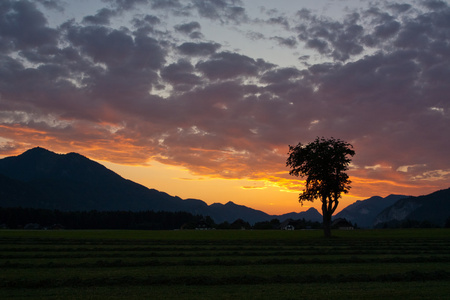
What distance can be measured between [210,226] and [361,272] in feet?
574

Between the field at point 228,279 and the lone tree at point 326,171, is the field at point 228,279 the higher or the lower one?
the lower one

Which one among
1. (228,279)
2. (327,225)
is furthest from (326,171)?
(228,279)

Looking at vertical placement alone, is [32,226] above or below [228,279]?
above

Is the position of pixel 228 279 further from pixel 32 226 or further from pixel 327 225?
pixel 32 226

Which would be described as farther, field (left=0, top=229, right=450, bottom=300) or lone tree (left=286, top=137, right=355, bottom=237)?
lone tree (left=286, top=137, right=355, bottom=237)

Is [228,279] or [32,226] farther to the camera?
[32,226]

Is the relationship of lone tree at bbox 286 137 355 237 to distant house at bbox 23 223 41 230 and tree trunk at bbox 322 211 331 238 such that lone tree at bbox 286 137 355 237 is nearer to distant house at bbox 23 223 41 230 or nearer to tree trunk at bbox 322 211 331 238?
tree trunk at bbox 322 211 331 238

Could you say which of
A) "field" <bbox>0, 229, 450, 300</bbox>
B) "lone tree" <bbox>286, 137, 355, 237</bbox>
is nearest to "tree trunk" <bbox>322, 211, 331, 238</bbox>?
"lone tree" <bbox>286, 137, 355, 237</bbox>

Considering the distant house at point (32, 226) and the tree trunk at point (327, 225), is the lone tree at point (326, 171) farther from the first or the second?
the distant house at point (32, 226)

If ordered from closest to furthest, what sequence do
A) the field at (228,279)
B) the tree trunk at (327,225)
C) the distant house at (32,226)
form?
the field at (228,279), the tree trunk at (327,225), the distant house at (32,226)

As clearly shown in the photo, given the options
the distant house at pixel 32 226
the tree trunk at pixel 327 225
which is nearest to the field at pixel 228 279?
the tree trunk at pixel 327 225

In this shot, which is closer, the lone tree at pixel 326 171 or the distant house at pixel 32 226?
the lone tree at pixel 326 171

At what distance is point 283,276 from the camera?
2066 cm

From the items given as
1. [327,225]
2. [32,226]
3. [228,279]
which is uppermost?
[327,225]
